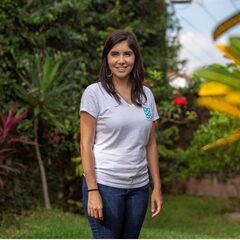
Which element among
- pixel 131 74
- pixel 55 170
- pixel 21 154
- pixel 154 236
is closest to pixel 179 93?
pixel 55 170

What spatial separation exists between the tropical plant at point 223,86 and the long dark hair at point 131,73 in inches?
51.6

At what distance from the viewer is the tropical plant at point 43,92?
678cm

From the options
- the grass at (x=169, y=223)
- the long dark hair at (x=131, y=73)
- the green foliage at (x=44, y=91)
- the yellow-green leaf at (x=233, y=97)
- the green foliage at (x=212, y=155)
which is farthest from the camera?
the green foliage at (x=212, y=155)

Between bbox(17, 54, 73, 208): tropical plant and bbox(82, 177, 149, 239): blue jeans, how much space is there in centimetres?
443

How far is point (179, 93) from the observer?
9.70 m

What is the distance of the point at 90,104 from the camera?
219cm

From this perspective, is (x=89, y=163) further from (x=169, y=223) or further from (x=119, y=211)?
(x=169, y=223)

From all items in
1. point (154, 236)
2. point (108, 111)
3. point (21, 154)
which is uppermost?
point (108, 111)

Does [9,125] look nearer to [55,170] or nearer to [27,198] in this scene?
A: [27,198]

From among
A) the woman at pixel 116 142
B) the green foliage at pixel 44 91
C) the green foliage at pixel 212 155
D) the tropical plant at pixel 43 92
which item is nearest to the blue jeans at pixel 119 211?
→ the woman at pixel 116 142

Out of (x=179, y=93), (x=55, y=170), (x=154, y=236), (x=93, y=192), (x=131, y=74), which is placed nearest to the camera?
(x=93, y=192)

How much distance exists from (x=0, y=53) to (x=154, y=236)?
2701mm

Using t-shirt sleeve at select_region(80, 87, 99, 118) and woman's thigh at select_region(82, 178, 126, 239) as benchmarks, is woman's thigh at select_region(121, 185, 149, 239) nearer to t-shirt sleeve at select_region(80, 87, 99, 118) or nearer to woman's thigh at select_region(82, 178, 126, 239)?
woman's thigh at select_region(82, 178, 126, 239)

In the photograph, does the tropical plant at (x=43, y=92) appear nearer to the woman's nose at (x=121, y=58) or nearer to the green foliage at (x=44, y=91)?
the green foliage at (x=44, y=91)
